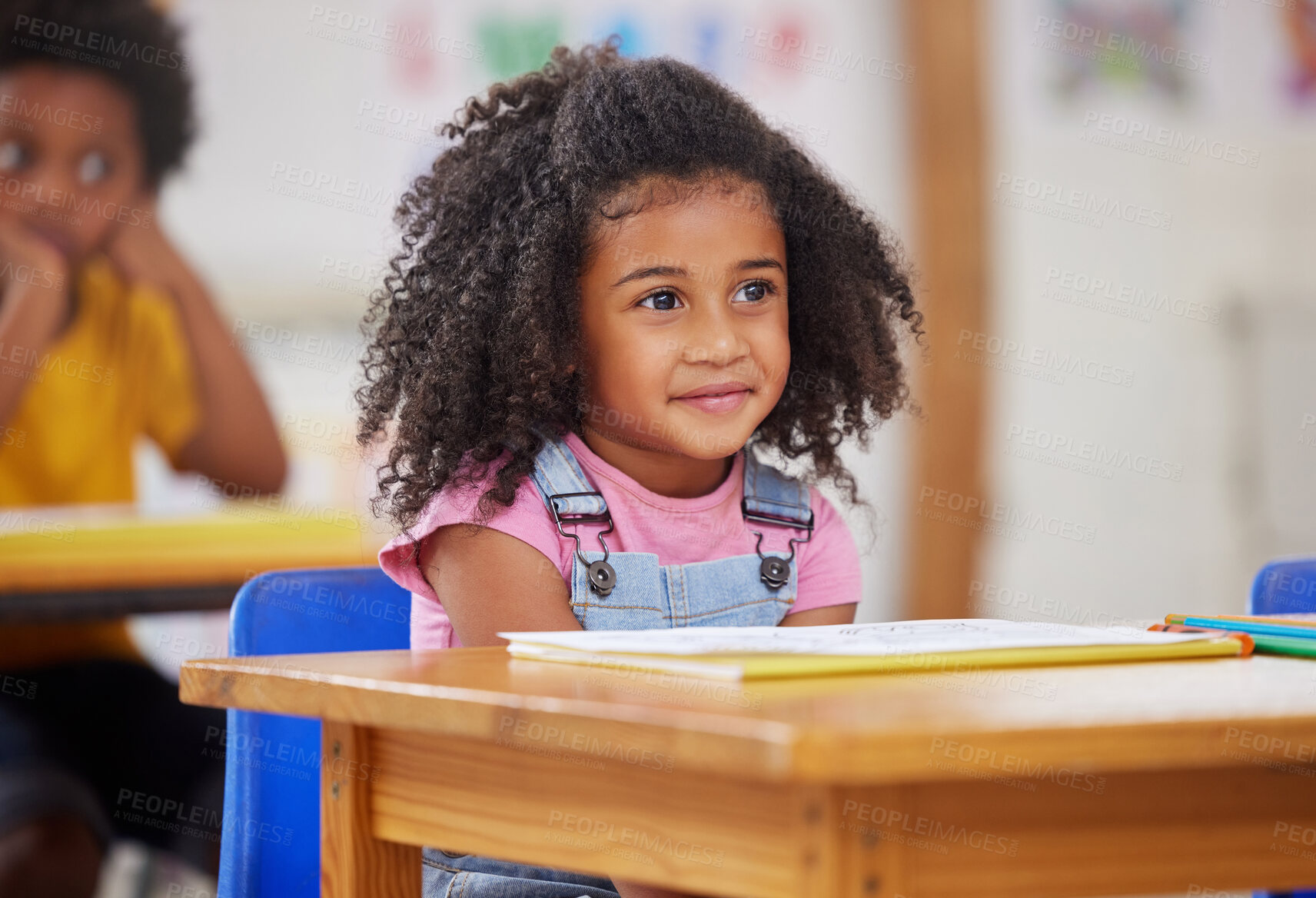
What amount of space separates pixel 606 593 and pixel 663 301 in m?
0.28

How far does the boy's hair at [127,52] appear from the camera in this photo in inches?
105

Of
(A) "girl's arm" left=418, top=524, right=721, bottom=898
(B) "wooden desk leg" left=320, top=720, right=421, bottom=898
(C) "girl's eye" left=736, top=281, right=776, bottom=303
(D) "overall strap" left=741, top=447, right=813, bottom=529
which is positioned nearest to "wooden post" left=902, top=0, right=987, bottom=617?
(D) "overall strap" left=741, top=447, right=813, bottom=529

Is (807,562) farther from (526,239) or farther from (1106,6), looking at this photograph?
(1106,6)

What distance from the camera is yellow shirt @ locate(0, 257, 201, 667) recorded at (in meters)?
2.59

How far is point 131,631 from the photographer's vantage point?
97.8 inches

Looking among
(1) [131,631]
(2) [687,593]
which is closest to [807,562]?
(2) [687,593]

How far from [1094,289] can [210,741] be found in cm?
275

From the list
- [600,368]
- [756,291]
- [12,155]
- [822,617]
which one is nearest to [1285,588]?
[822,617]

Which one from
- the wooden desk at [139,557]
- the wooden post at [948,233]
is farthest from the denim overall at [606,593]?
the wooden post at [948,233]

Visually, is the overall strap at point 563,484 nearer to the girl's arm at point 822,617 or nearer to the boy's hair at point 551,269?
the boy's hair at point 551,269

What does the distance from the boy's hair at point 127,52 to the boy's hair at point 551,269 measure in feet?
4.67

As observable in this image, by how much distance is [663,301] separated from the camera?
4.42 feet

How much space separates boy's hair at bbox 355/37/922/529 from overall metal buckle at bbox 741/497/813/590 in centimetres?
13

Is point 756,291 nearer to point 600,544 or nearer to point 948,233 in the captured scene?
point 600,544
